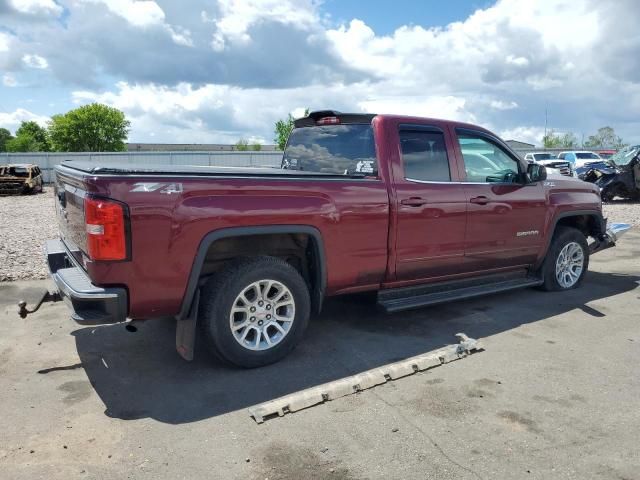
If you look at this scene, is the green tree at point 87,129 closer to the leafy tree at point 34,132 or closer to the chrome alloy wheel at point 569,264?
the leafy tree at point 34,132

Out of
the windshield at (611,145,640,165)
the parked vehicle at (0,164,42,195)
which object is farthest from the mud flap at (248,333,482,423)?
the parked vehicle at (0,164,42,195)

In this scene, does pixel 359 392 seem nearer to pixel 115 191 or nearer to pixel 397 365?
pixel 397 365

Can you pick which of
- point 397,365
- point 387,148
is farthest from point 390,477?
point 387,148

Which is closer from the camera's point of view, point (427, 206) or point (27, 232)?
point (427, 206)

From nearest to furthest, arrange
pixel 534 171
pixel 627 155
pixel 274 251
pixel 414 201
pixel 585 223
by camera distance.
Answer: pixel 274 251
pixel 414 201
pixel 534 171
pixel 585 223
pixel 627 155

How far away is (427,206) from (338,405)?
81.4 inches

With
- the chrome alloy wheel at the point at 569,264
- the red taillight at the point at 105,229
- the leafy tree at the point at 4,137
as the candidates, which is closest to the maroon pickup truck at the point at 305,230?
the red taillight at the point at 105,229

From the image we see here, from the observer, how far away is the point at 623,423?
3449 mm

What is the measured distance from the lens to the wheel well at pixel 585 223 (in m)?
6.73

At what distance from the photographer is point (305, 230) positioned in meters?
4.24

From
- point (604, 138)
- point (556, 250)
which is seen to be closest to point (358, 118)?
point (556, 250)

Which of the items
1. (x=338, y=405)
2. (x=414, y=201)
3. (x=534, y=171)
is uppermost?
(x=534, y=171)

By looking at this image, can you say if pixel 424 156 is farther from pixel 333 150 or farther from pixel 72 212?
pixel 72 212

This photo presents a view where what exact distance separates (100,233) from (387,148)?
8.33 feet
